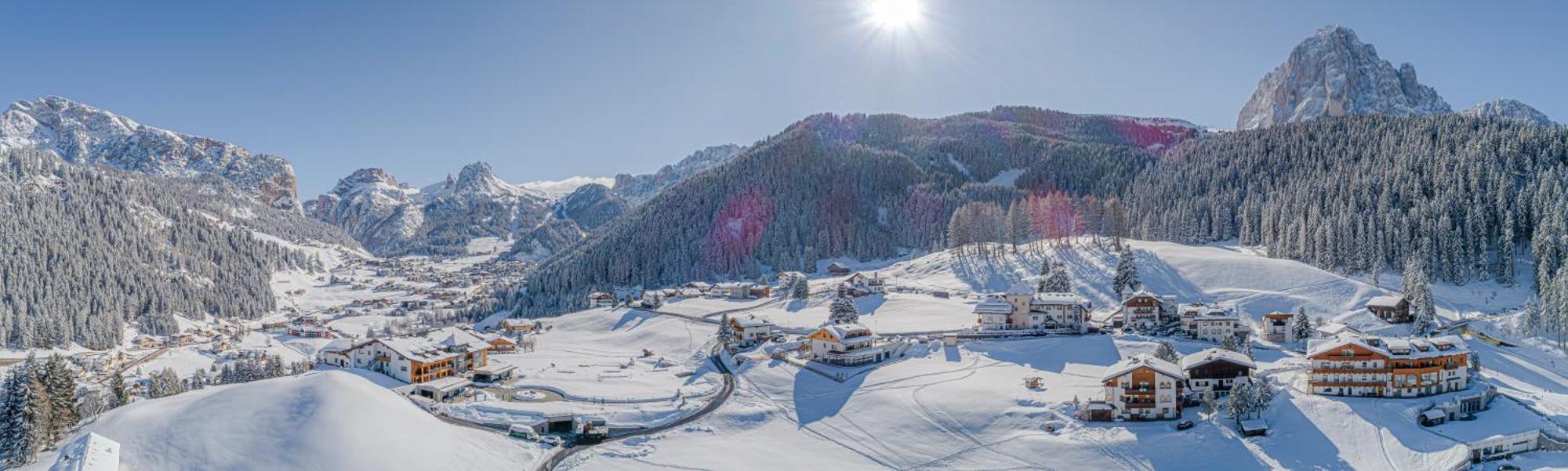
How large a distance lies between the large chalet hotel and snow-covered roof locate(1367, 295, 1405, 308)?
24.3 m

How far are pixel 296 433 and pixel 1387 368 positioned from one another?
67576 mm

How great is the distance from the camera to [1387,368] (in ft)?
170

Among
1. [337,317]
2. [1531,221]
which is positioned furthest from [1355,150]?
[337,317]

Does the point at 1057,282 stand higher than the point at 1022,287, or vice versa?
the point at 1057,282

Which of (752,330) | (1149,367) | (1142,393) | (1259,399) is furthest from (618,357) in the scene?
(1259,399)

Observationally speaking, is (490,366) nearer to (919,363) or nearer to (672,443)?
(672,443)

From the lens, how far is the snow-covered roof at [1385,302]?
243ft

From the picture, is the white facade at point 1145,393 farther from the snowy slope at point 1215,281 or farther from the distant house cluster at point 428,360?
the distant house cluster at point 428,360

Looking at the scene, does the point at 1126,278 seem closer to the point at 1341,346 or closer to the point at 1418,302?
the point at 1418,302

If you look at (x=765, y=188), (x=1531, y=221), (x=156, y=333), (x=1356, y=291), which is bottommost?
(x=156, y=333)

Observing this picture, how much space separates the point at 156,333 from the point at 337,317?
3211 cm

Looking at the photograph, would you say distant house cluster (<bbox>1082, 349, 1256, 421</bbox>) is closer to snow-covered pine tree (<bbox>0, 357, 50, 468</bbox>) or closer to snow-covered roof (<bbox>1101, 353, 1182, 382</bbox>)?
snow-covered roof (<bbox>1101, 353, 1182, 382</bbox>)

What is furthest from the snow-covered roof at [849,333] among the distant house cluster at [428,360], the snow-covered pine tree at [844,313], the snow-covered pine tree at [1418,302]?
the snow-covered pine tree at [1418,302]

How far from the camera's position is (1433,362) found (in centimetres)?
5175
